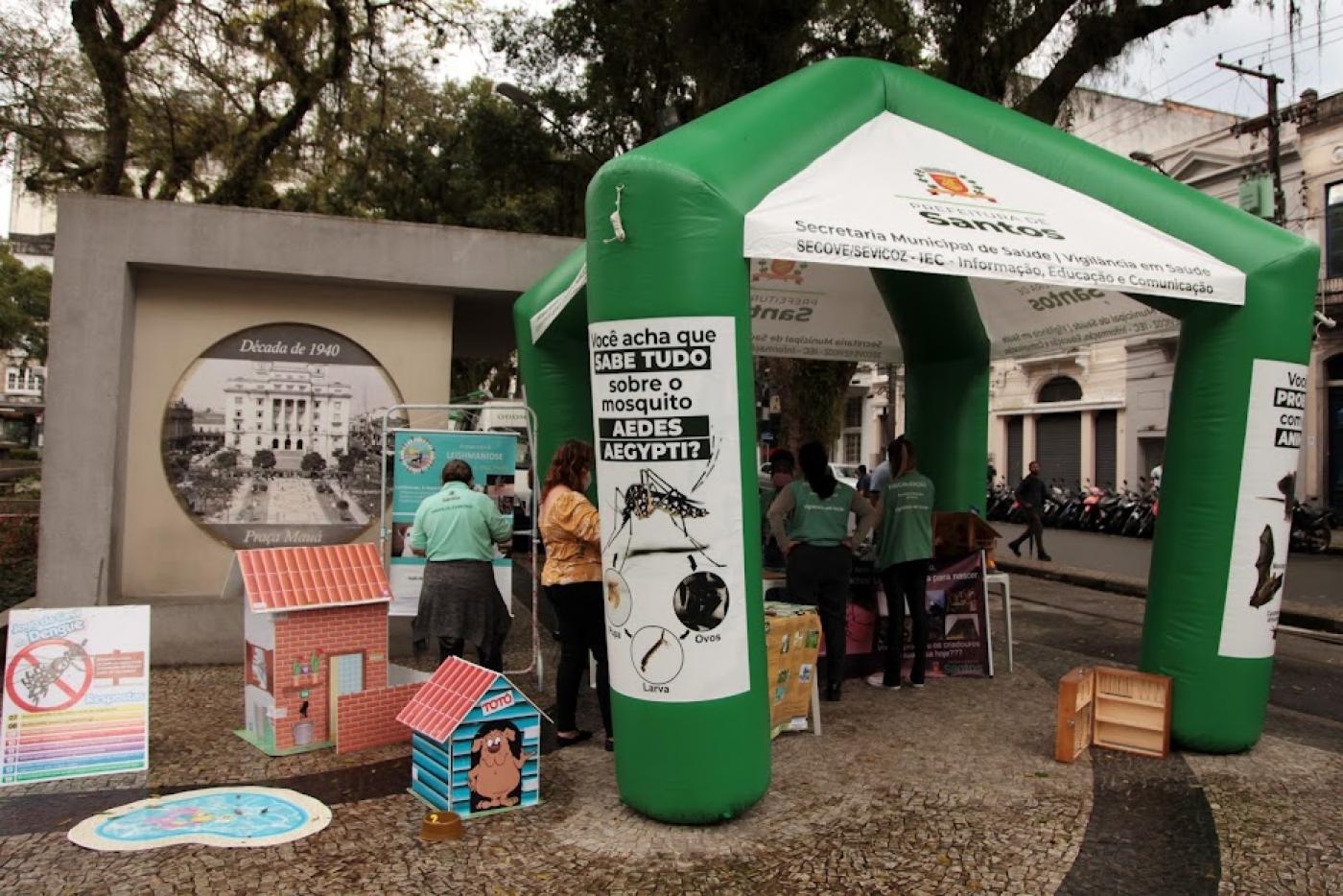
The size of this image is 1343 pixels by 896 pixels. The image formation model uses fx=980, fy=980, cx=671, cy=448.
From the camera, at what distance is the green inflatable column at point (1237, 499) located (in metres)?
5.16

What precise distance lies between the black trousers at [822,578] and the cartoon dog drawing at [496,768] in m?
2.28

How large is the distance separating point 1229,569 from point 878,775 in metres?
2.18

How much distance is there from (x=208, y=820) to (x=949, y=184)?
15.4ft

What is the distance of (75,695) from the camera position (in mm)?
4832

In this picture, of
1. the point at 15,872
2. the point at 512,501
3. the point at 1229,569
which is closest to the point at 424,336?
the point at 512,501

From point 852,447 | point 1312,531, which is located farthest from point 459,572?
point 852,447

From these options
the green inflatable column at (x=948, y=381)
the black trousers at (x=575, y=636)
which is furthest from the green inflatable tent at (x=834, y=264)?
the green inflatable column at (x=948, y=381)

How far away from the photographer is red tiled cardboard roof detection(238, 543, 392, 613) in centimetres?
521

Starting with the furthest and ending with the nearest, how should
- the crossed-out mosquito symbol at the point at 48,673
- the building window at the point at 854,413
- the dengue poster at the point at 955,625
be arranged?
the building window at the point at 854,413, the dengue poster at the point at 955,625, the crossed-out mosquito symbol at the point at 48,673

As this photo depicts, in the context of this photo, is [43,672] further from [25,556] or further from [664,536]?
[25,556]

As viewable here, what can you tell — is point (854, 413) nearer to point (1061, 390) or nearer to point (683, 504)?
point (1061, 390)

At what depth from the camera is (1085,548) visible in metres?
18.4

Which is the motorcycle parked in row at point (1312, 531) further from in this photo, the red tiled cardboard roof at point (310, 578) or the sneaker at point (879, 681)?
the red tiled cardboard roof at point (310, 578)

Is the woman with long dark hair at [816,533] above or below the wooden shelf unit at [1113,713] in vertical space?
above
